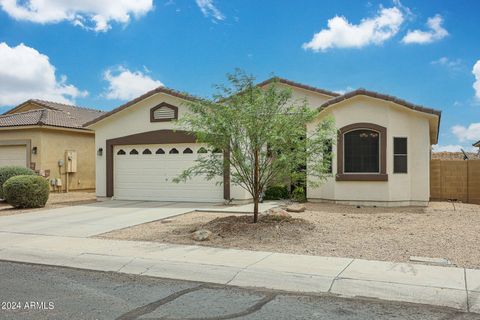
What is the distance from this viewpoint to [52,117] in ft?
80.3

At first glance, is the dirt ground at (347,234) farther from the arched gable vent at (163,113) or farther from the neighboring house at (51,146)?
the neighboring house at (51,146)

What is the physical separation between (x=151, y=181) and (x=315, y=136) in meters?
9.42

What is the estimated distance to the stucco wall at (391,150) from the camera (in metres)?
15.9

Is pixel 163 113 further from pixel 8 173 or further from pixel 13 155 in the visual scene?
pixel 13 155

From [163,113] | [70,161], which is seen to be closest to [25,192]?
[163,113]

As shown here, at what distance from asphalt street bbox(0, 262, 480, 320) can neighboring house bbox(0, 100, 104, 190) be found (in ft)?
56.2

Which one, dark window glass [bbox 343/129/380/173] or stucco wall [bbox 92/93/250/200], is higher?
stucco wall [bbox 92/93/250/200]

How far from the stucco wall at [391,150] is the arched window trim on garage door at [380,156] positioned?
130 mm

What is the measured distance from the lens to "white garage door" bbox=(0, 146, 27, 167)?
2328 centimetres

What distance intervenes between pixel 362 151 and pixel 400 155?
1.33 meters

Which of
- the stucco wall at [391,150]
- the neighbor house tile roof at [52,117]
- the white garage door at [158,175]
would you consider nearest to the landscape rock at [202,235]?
the stucco wall at [391,150]

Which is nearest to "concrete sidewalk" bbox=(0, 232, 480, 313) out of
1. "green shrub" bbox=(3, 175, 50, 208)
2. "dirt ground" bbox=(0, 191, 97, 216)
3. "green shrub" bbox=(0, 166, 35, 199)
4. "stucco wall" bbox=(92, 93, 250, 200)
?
"dirt ground" bbox=(0, 191, 97, 216)

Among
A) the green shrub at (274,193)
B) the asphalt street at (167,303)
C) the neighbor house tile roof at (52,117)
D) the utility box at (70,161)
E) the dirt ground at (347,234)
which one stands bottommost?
the asphalt street at (167,303)

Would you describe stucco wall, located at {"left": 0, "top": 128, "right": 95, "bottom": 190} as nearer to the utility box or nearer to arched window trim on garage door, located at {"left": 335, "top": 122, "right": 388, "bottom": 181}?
the utility box
